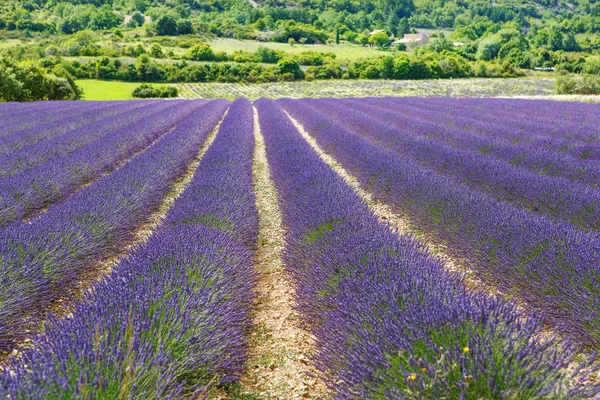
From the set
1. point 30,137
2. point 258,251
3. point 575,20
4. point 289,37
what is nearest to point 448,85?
point 30,137

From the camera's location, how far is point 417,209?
4477 millimetres

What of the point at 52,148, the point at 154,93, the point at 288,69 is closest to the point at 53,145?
the point at 52,148

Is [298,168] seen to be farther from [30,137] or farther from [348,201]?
[30,137]

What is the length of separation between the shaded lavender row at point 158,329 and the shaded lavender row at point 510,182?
2.95m

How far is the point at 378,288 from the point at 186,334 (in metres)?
0.92

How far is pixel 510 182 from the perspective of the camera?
4.87 meters

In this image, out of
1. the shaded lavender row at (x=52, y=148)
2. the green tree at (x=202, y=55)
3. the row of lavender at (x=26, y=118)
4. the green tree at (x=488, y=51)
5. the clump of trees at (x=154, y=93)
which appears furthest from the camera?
the green tree at (x=488, y=51)

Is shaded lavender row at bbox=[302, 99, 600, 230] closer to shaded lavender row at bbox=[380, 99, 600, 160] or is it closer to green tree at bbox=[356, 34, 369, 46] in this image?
shaded lavender row at bbox=[380, 99, 600, 160]

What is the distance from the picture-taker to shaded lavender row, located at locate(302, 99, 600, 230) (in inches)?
154

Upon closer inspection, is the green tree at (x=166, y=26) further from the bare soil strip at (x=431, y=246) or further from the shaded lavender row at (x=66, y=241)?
the shaded lavender row at (x=66, y=241)

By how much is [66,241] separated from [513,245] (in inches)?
128

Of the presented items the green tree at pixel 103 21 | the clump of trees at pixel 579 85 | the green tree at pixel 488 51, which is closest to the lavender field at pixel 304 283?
the clump of trees at pixel 579 85

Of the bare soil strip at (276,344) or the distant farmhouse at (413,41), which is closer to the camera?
the bare soil strip at (276,344)

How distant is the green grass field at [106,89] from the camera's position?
30663 millimetres
